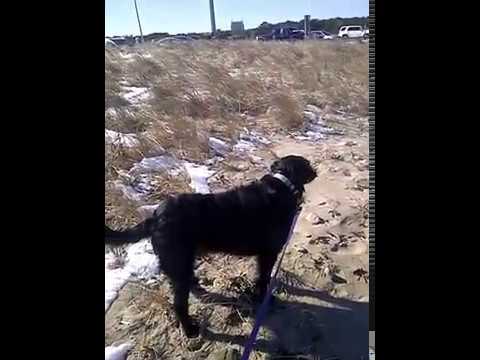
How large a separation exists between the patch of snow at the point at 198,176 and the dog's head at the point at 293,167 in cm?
27

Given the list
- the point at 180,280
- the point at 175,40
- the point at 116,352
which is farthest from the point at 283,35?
the point at 116,352

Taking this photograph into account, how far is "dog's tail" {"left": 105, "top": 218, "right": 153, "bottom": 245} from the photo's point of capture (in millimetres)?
1645

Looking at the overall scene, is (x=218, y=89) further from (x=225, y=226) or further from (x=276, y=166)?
(x=225, y=226)

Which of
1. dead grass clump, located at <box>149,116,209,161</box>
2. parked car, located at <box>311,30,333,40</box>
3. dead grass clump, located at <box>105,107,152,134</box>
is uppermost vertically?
parked car, located at <box>311,30,333,40</box>

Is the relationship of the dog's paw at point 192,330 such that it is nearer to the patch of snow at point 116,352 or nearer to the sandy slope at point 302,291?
the sandy slope at point 302,291

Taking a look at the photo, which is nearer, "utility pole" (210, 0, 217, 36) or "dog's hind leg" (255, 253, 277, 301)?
"utility pole" (210, 0, 217, 36)

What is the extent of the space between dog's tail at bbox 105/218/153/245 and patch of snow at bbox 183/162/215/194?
18 cm

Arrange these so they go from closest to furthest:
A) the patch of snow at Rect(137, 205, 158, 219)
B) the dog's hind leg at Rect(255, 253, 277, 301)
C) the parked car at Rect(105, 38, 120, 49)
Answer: the parked car at Rect(105, 38, 120, 49)
the patch of snow at Rect(137, 205, 158, 219)
the dog's hind leg at Rect(255, 253, 277, 301)

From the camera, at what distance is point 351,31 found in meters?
1.67

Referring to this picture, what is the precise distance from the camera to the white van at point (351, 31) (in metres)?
1.63

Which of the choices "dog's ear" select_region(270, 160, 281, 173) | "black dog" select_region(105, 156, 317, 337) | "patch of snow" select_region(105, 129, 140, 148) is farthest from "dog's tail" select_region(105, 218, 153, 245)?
"dog's ear" select_region(270, 160, 281, 173)

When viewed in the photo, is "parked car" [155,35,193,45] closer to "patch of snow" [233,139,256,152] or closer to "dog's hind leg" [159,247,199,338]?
"patch of snow" [233,139,256,152]

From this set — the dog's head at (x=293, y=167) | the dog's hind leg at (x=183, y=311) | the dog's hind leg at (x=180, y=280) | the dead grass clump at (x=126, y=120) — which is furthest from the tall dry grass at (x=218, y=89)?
the dog's hind leg at (x=183, y=311)
